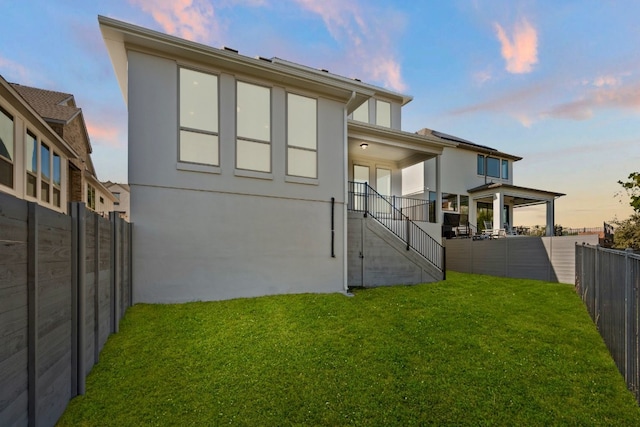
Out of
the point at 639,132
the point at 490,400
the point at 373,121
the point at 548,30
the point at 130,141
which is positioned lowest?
the point at 490,400

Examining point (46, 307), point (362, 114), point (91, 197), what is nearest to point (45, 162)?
point (91, 197)

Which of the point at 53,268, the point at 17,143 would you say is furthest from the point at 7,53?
the point at 53,268

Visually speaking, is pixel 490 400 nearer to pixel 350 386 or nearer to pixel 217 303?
pixel 350 386

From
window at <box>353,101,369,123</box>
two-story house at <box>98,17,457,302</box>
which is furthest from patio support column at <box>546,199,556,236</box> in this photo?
two-story house at <box>98,17,457,302</box>

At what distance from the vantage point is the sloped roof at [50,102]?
11.3m

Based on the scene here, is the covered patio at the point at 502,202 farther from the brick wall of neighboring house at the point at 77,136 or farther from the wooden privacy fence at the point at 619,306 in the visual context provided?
the brick wall of neighboring house at the point at 77,136

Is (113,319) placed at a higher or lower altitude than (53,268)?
lower

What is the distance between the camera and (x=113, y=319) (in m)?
4.51

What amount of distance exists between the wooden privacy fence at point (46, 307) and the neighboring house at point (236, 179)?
2.33 metres

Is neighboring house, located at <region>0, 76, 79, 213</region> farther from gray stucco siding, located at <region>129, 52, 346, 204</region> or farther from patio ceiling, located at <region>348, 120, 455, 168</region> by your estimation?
patio ceiling, located at <region>348, 120, 455, 168</region>

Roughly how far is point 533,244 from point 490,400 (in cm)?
936

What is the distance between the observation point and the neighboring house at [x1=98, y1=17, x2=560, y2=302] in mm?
6098

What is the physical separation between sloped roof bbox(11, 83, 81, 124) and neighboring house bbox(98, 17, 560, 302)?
6903 millimetres

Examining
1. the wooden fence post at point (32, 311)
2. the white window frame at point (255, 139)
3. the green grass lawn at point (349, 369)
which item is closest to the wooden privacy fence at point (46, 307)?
the wooden fence post at point (32, 311)
